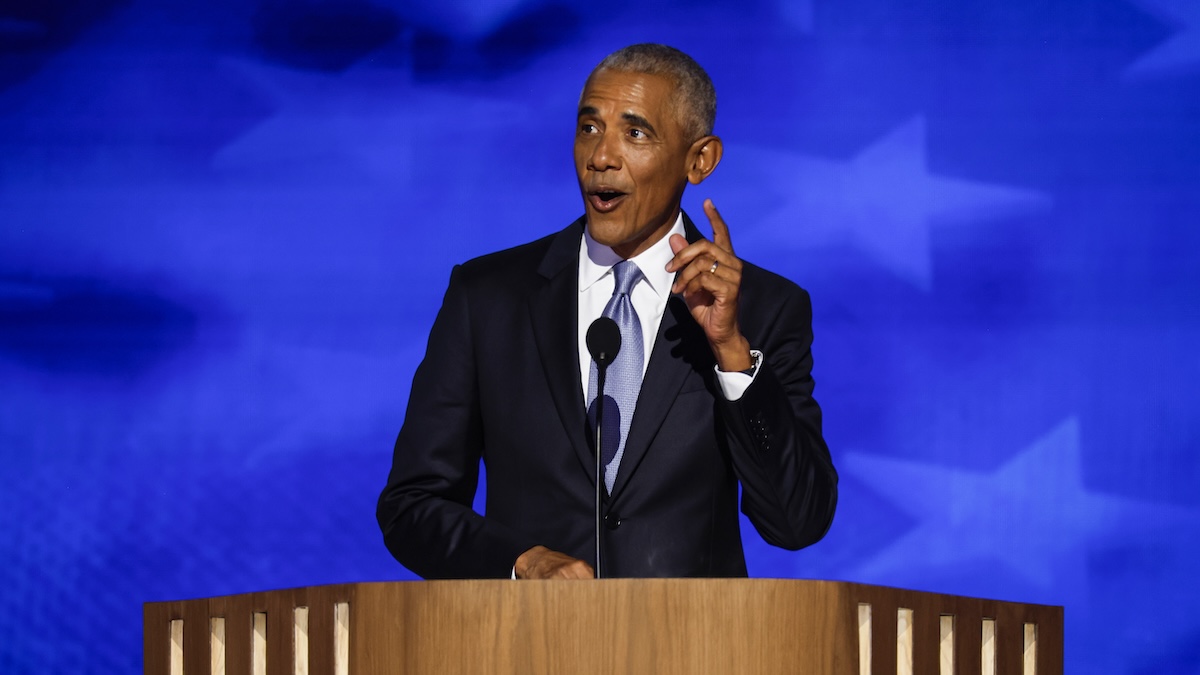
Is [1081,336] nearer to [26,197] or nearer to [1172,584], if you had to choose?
[1172,584]

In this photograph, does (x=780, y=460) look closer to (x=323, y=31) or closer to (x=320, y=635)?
(x=320, y=635)

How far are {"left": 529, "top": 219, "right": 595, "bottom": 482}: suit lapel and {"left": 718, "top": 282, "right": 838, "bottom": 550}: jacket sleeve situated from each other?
0.25 m

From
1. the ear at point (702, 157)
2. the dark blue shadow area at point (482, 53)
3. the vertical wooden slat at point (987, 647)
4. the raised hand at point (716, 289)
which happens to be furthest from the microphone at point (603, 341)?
the dark blue shadow area at point (482, 53)

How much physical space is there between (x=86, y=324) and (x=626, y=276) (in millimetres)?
1725

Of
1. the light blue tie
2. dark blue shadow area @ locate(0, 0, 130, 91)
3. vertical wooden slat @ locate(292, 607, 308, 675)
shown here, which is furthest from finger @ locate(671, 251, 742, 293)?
A: dark blue shadow area @ locate(0, 0, 130, 91)

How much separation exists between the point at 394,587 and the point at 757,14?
7.23 ft

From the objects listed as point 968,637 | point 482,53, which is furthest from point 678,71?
point 482,53

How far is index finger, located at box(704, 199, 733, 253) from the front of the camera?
2.14 metres

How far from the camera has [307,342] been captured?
3615mm

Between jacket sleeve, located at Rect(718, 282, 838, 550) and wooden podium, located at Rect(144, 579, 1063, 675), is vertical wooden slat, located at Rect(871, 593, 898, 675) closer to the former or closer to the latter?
wooden podium, located at Rect(144, 579, 1063, 675)

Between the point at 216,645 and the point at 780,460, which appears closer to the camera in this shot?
the point at 216,645

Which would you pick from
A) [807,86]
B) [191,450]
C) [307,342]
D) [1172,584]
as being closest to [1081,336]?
[1172,584]

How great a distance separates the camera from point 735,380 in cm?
216

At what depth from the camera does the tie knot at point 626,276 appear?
8.06 ft
